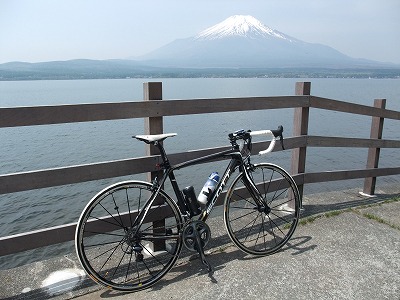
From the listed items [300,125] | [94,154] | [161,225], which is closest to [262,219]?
[161,225]

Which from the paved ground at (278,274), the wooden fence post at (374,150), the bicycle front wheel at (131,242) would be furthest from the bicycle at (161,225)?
the wooden fence post at (374,150)

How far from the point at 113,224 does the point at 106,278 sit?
466 millimetres

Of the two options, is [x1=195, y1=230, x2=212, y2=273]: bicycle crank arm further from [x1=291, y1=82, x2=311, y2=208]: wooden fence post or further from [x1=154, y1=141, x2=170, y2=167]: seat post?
[x1=291, y1=82, x2=311, y2=208]: wooden fence post

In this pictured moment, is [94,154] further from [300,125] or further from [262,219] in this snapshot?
[262,219]

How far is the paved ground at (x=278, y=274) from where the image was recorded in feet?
9.22

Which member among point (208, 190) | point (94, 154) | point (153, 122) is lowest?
point (94, 154)

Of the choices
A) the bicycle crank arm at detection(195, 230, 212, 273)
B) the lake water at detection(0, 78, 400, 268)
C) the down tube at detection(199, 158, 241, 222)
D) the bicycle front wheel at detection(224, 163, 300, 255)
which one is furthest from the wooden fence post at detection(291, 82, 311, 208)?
the lake water at detection(0, 78, 400, 268)

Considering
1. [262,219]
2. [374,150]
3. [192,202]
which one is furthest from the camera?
[374,150]

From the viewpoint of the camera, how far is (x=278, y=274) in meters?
3.06

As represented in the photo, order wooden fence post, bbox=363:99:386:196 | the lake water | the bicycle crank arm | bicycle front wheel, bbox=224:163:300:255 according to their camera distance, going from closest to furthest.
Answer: the bicycle crank arm, bicycle front wheel, bbox=224:163:300:255, wooden fence post, bbox=363:99:386:196, the lake water

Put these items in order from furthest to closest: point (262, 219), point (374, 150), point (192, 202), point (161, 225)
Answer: point (374, 150) → point (262, 219) → point (161, 225) → point (192, 202)

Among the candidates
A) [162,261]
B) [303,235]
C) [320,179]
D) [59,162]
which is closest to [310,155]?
[59,162]

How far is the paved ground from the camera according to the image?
2811mm

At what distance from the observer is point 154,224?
135 inches
